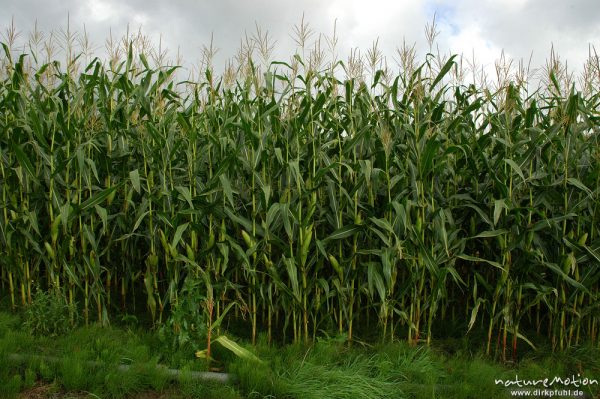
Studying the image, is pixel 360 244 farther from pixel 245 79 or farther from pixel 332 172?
pixel 245 79

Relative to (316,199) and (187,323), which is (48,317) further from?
(316,199)

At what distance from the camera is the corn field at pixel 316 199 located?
4387 mm

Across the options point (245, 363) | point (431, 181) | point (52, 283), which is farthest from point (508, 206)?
point (52, 283)

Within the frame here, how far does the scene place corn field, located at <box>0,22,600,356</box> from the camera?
4.39m

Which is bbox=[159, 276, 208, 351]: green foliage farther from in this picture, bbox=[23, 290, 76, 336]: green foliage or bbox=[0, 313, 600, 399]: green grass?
bbox=[23, 290, 76, 336]: green foliage

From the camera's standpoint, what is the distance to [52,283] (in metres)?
4.88

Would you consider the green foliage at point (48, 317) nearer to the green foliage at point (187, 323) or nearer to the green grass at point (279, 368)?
the green grass at point (279, 368)

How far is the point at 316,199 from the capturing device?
4660 mm

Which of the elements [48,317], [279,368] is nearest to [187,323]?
[279,368]

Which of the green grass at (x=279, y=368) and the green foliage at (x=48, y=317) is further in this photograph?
the green foliage at (x=48, y=317)

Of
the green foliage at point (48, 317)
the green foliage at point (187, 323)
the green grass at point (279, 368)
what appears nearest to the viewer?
the green grass at point (279, 368)

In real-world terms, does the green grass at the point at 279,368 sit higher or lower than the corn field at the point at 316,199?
lower

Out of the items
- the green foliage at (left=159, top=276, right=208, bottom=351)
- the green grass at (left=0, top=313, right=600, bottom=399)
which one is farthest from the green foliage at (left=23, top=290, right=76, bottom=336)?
the green foliage at (left=159, top=276, right=208, bottom=351)

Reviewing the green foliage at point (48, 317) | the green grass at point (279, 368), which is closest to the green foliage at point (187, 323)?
the green grass at point (279, 368)
